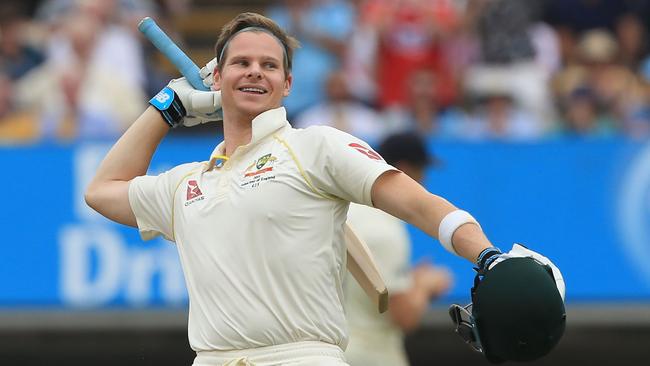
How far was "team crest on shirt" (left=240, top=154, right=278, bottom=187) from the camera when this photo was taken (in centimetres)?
475

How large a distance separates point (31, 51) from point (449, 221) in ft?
28.9

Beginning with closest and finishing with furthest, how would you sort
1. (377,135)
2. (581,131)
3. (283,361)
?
(283,361), (377,135), (581,131)

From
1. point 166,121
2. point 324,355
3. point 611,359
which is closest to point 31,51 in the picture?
point 611,359

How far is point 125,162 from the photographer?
547 cm

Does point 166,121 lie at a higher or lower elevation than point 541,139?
lower

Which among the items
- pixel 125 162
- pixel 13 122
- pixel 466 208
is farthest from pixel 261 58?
pixel 13 122

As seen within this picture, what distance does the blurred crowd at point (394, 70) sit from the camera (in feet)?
37.8

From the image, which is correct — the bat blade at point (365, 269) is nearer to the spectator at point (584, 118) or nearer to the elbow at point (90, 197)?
the elbow at point (90, 197)

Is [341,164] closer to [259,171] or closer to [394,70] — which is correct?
[259,171]

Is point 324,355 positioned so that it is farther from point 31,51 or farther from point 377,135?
point 31,51

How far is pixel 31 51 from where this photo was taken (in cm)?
1246

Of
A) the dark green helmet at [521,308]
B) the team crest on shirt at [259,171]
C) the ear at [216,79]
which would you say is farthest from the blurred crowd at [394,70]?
the dark green helmet at [521,308]

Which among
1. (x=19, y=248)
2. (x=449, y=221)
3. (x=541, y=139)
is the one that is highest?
(x=541, y=139)

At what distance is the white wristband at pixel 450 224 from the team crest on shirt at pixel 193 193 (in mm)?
1011
